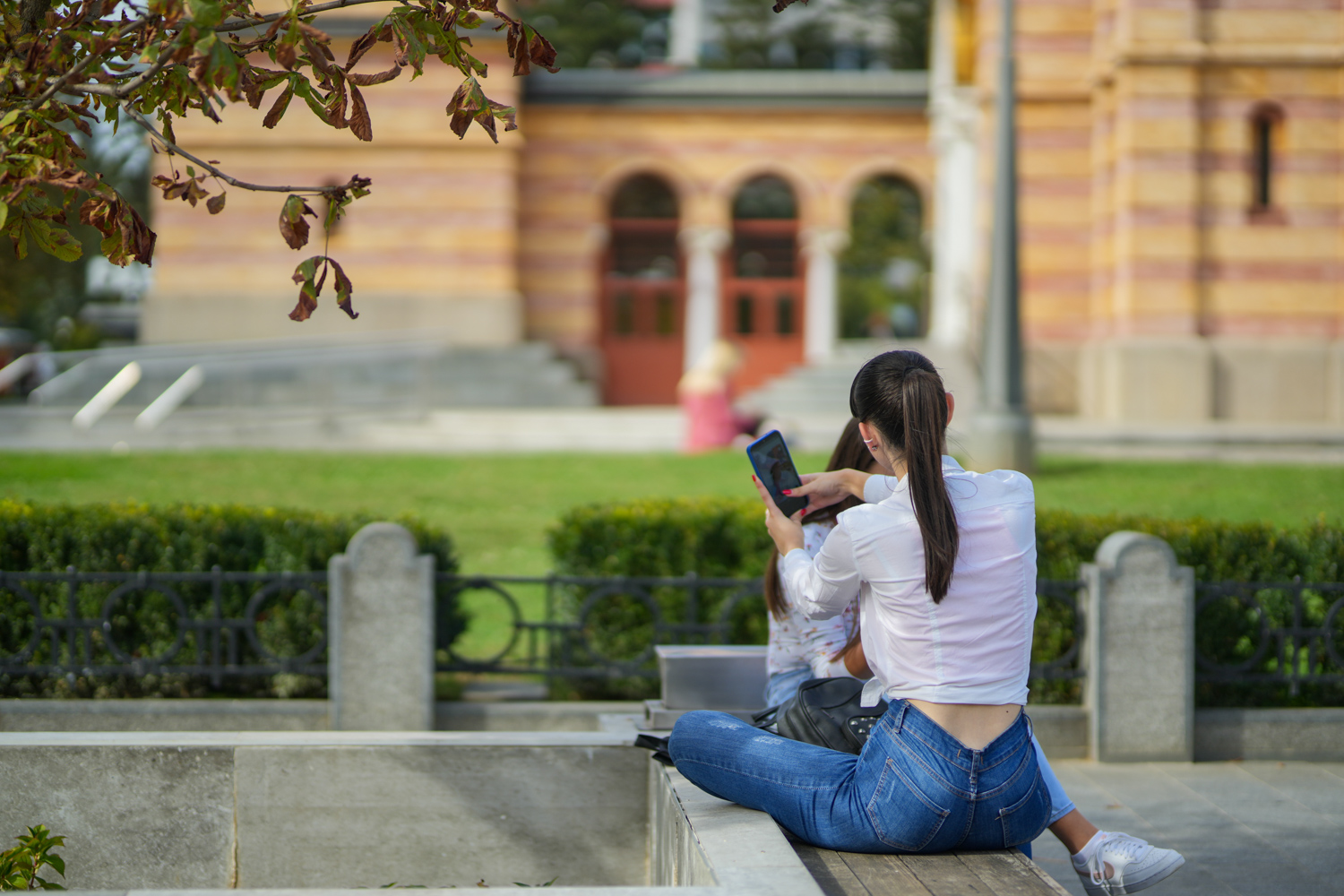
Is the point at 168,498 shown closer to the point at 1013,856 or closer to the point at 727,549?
the point at 727,549

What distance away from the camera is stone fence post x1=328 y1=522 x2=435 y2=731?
619 centimetres

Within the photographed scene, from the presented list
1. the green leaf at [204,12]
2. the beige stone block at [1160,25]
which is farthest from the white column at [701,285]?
the green leaf at [204,12]

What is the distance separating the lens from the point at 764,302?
1038 inches

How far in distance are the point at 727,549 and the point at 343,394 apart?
13452 mm

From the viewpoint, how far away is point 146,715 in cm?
652

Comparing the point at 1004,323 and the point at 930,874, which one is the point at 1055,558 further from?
A: the point at 1004,323

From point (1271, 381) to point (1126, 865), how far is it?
17961 mm

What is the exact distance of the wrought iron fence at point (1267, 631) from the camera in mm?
6406

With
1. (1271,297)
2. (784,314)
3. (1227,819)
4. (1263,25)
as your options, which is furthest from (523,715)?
(784,314)

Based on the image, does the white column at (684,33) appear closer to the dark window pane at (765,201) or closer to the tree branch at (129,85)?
the dark window pane at (765,201)

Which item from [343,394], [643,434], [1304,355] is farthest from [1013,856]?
[1304,355]

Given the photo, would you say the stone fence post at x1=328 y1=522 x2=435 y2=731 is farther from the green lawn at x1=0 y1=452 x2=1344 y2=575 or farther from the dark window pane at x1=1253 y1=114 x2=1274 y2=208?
the dark window pane at x1=1253 y1=114 x2=1274 y2=208

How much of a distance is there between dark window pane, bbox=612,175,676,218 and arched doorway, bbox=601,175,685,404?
0.7 inches

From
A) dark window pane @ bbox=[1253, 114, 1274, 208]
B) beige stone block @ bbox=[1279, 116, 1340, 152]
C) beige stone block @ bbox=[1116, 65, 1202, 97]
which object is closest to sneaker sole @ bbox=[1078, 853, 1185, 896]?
beige stone block @ bbox=[1116, 65, 1202, 97]
